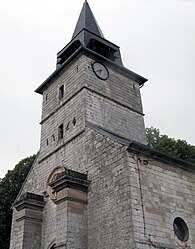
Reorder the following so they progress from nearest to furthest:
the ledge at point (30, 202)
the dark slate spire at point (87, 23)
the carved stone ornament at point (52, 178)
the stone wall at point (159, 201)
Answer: the stone wall at point (159, 201) < the ledge at point (30, 202) < the carved stone ornament at point (52, 178) < the dark slate spire at point (87, 23)

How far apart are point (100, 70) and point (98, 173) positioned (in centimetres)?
670

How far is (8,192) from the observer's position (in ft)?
76.2

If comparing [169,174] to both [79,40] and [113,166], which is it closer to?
[113,166]

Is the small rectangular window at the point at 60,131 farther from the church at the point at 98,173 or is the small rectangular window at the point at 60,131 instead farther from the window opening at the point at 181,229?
the window opening at the point at 181,229

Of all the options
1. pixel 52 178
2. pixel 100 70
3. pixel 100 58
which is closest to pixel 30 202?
pixel 52 178

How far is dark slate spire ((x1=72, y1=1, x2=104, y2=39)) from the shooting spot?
19.6 meters

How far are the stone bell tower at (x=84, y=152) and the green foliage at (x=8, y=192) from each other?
654 centimetres

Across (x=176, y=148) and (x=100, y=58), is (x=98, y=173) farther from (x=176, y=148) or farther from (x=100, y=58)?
(x=176, y=148)

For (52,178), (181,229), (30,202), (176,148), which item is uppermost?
(176,148)

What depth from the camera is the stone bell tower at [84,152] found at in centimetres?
1091

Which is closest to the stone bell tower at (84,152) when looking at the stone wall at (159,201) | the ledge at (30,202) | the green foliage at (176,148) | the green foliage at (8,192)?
the ledge at (30,202)

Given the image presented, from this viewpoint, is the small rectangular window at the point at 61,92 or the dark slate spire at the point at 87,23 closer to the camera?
the small rectangular window at the point at 61,92

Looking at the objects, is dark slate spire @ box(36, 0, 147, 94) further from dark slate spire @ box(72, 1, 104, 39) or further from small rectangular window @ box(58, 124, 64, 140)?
small rectangular window @ box(58, 124, 64, 140)

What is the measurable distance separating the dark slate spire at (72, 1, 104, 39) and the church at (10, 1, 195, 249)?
0.99 meters
